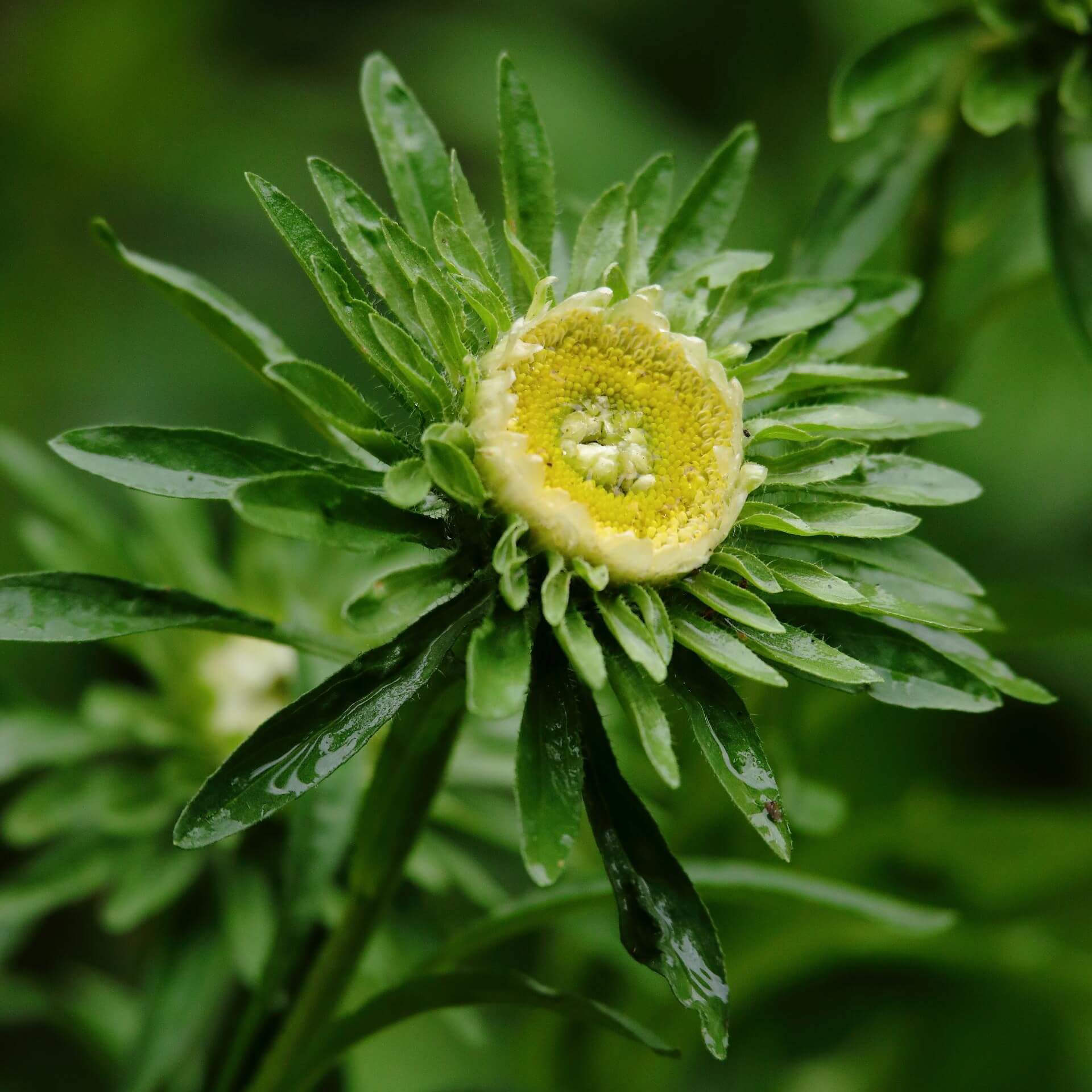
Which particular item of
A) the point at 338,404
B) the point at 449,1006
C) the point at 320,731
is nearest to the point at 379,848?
the point at 449,1006

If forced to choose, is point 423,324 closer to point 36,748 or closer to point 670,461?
point 670,461

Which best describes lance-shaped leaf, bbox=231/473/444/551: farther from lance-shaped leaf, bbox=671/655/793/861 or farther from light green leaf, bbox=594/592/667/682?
lance-shaped leaf, bbox=671/655/793/861

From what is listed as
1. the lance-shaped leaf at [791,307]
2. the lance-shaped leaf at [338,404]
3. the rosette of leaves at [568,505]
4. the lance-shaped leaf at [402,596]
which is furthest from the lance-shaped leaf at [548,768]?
the lance-shaped leaf at [791,307]

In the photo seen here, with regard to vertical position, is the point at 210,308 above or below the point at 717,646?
above

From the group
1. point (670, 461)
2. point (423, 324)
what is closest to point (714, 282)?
point (670, 461)

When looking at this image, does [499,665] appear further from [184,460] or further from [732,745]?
[184,460]

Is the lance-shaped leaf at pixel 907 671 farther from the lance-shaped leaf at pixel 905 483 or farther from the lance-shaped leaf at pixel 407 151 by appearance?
the lance-shaped leaf at pixel 407 151

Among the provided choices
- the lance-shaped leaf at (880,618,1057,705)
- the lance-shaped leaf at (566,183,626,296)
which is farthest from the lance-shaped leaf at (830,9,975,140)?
the lance-shaped leaf at (880,618,1057,705)
